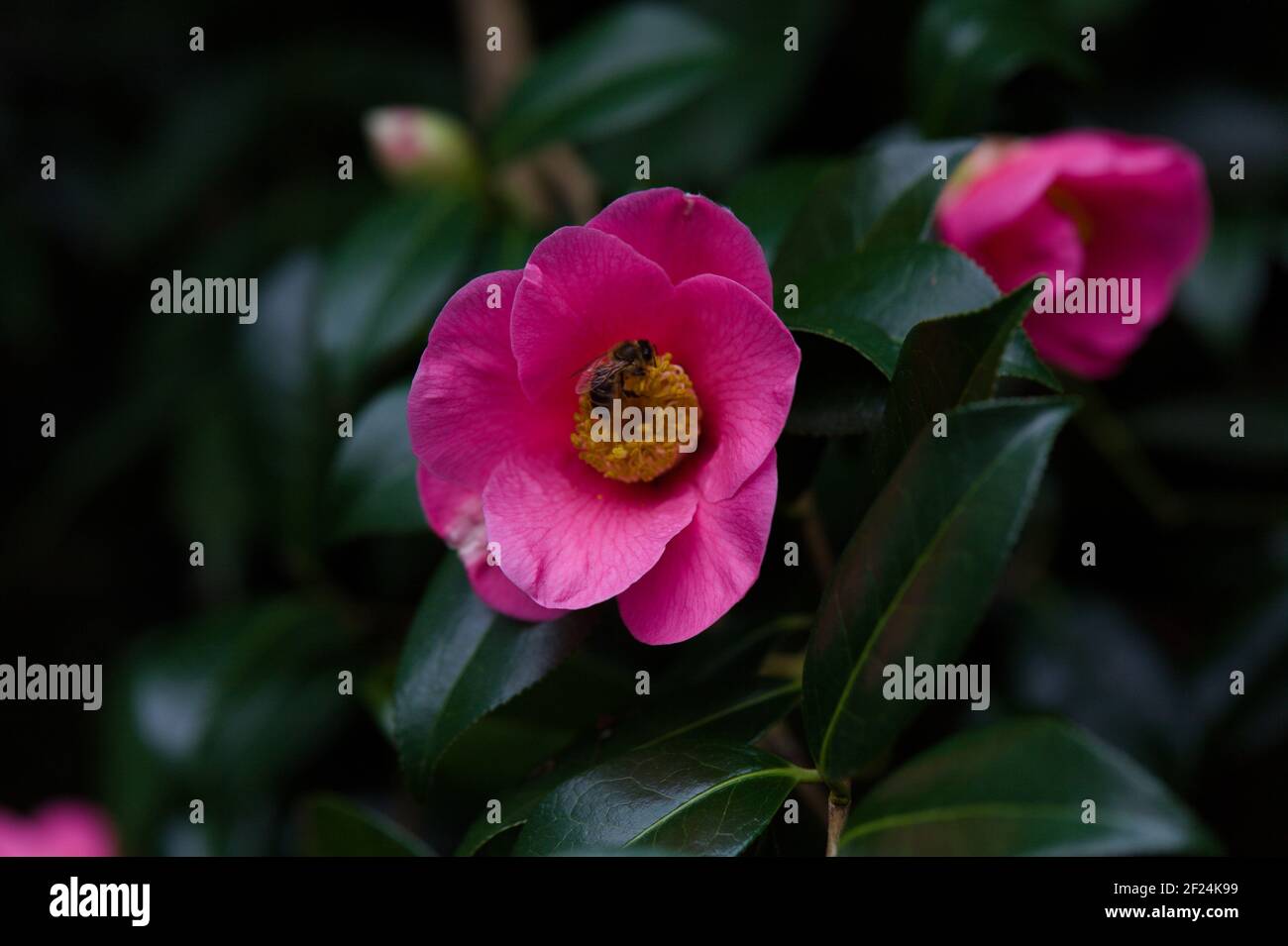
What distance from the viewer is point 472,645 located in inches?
26.4

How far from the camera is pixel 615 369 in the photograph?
0.63 metres

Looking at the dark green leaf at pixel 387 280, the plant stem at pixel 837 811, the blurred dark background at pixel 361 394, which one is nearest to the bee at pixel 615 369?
the blurred dark background at pixel 361 394

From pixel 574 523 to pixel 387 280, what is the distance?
52 cm

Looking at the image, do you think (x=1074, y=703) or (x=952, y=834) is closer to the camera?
(x=952, y=834)

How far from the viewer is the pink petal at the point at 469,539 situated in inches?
→ 25.2

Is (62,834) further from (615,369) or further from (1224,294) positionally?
(1224,294)

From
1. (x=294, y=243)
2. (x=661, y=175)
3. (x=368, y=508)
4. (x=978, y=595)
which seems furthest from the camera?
(x=294, y=243)

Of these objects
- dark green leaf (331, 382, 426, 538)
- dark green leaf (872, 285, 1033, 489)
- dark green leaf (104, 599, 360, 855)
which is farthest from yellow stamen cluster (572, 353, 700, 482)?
dark green leaf (104, 599, 360, 855)

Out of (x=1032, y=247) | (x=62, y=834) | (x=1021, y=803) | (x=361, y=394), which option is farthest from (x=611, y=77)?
(x=62, y=834)

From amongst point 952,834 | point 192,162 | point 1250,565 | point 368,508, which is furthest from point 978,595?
point 192,162

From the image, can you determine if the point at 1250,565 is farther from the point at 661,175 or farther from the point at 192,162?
the point at 192,162

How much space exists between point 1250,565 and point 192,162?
4.52 ft

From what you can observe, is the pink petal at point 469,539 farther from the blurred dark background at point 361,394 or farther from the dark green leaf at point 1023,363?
the dark green leaf at point 1023,363

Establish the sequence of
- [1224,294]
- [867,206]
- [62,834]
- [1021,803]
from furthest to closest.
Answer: [62,834] → [1224,294] → [867,206] → [1021,803]
